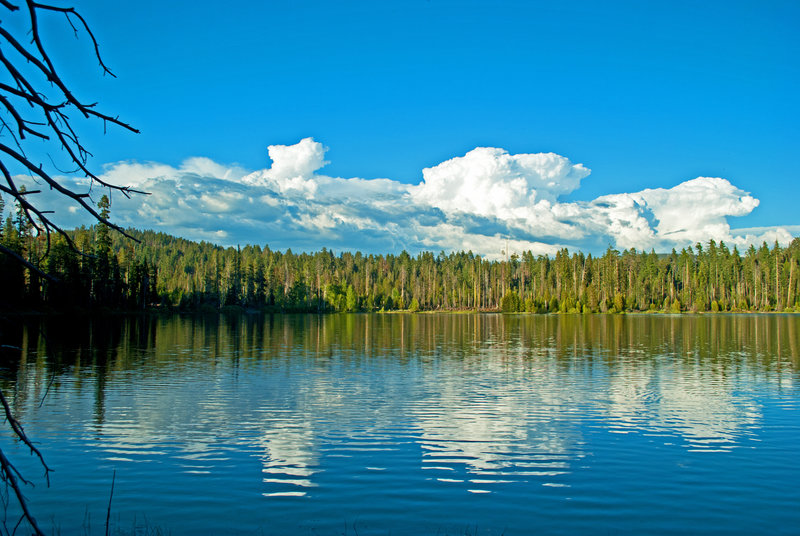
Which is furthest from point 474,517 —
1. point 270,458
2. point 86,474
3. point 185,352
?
point 185,352

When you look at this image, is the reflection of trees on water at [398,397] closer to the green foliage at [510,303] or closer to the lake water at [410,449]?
the lake water at [410,449]

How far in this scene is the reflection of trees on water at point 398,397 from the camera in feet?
54.3

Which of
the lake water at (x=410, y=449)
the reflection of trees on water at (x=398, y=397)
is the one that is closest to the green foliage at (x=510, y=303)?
the reflection of trees on water at (x=398, y=397)

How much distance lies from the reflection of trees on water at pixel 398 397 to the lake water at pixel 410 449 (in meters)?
0.12

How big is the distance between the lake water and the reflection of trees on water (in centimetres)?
12

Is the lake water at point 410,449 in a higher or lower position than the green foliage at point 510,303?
lower

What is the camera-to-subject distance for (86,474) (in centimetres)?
1412

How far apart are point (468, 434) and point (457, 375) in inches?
534

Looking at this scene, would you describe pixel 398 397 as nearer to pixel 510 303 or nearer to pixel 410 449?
pixel 410 449

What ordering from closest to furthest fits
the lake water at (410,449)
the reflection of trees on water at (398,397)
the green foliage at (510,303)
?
the lake water at (410,449)
the reflection of trees on water at (398,397)
the green foliage at (510,303)

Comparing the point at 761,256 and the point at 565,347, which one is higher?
the point at 761,256

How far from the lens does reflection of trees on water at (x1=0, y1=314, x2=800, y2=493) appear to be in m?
16.6

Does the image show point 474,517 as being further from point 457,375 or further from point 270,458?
point 457,375

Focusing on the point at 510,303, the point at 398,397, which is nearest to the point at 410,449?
the point at 398,397
